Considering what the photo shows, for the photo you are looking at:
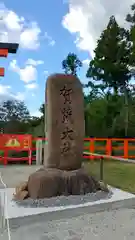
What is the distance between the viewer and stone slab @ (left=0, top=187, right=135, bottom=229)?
11.9 feet

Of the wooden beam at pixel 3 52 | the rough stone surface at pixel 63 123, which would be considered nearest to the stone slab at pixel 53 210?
the rough stone surface at pixel 63 123

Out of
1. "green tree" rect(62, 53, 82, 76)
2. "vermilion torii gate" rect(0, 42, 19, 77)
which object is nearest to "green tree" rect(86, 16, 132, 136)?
"green tree" rect(62, 53, 82, 76)

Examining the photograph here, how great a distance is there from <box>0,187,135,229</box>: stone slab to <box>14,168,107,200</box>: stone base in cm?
33

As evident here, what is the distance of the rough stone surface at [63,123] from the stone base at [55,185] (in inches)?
9.5

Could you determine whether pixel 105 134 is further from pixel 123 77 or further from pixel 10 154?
pixel 10 154

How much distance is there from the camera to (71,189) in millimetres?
4559

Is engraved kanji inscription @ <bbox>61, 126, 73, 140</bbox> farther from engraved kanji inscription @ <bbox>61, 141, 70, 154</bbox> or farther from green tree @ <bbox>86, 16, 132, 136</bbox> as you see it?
green tree @ <bbox>86, 16, 132, 136</bbox>

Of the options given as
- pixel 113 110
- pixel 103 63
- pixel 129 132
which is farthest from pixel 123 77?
pixel 129 132

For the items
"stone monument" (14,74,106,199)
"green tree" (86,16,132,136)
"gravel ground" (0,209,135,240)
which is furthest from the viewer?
"green tree" (86,16,132,136)

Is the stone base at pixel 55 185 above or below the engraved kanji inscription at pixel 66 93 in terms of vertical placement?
below

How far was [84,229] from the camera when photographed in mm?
3451

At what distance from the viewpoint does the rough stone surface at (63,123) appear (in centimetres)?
491

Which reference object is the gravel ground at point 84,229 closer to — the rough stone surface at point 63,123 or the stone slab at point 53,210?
Answer: the stone slab at point 53,210

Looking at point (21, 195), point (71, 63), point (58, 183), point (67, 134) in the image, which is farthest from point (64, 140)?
point (71, 63)
